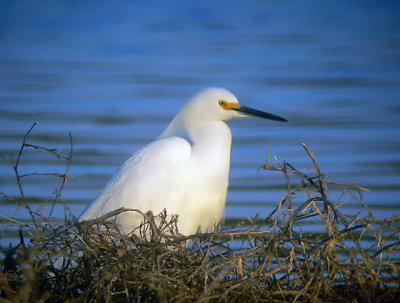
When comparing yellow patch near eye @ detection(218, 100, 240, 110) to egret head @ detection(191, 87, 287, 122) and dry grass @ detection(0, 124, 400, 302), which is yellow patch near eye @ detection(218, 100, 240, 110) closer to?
egret head @ detection(191, 87, 287, 122)

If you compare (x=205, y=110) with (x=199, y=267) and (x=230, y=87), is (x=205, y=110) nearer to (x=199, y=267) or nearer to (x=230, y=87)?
(x=199, y=267)

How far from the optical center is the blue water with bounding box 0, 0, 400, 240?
7402 millimetres

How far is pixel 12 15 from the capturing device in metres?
18.6

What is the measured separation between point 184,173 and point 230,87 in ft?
22.3

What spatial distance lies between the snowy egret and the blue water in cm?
181

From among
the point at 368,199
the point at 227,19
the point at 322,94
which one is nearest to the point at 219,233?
the point at 368,199

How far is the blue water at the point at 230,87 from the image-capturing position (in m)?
7.40

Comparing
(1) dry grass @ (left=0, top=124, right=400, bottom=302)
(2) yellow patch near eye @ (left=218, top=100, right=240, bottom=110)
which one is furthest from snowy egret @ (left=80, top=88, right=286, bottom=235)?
(1) dry grass @ (left=0, top=124, right=400, bottom=302)

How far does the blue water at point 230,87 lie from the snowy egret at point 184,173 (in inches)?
71.3

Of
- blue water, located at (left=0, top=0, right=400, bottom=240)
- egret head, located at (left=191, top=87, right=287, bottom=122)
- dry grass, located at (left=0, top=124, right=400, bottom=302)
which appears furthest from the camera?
blue water, located at (left=0, top=0, right=400, bottom=240)

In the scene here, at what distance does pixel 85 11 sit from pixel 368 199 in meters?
14.0

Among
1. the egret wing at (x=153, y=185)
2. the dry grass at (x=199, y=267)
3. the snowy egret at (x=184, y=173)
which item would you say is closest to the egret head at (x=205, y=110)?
the snowy egret at (x=184, y=173)

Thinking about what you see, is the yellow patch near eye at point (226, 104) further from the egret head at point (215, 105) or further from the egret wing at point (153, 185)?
the egret wing at point (153, 185)

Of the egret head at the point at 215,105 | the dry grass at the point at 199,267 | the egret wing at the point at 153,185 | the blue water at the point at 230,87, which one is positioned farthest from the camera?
the blue water at the point at 230,87
